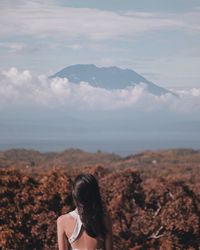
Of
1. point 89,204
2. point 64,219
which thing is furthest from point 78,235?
point 89,204

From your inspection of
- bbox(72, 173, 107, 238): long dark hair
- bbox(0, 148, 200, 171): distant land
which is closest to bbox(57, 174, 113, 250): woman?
bbox(72, 173, 107, 238): long dark hair

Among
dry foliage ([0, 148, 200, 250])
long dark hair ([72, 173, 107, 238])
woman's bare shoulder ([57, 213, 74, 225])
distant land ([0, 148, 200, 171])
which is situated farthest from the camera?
distant land ([0, 148, 200, 171])

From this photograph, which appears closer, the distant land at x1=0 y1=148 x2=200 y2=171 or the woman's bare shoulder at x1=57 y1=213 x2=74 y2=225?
the woman's bare shoulder at x1=57 y1=213 x2=74 y2=225

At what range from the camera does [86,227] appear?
206 inches

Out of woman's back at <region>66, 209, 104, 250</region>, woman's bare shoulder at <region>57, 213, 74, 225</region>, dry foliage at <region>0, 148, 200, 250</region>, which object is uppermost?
woman's bare shoulder at <region>57, 213, 74, 225</region>

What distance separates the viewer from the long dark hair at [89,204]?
508 cm

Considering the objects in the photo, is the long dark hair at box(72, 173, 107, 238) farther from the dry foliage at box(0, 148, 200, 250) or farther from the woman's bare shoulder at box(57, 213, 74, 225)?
the dry foliage at box(0, 148, 200, 250)

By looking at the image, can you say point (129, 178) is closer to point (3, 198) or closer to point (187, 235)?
point (187, 235)

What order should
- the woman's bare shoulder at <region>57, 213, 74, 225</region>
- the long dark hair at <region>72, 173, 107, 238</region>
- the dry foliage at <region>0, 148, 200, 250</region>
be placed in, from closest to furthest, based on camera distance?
the long dark hair at <region>72, 173, 107, 238</region>
the woman's bare shoulder at <region>57, 213, 74, 225</region>
the dry foliage at <region>0, 148, 200, 250</region>

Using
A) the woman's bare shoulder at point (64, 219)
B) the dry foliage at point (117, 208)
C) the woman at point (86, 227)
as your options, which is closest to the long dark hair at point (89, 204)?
the woman at point (86, 227)

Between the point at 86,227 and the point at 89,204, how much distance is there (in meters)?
0.20

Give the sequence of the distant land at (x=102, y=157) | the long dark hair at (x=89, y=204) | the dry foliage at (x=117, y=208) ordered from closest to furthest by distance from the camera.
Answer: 1. the long dark hair at (x=89, y=204)
2. the dry foliage at (x=117, y=208)
3. the distant land at (x=102, y=157)

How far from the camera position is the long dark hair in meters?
5.08

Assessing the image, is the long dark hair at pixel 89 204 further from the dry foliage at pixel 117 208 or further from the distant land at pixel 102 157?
the distant land at pixel 102 157
